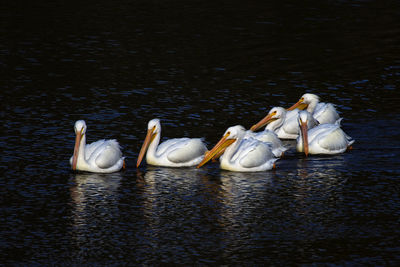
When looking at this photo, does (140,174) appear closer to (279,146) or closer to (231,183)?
(231,183)

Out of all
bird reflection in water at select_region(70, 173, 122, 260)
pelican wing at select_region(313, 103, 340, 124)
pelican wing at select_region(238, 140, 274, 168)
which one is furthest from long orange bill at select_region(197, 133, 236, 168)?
pelican wing at select_region(313, 103, 340, 124)

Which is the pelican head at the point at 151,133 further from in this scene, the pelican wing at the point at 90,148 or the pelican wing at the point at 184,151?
the pelican wing at the point at 90,148

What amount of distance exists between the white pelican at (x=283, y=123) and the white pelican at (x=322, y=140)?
0.90 m

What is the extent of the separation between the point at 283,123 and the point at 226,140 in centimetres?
239

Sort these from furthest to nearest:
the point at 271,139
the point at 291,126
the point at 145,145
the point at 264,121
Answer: the point at 291,126, the point at 264,121, the point at 271,139, the point at 145,145

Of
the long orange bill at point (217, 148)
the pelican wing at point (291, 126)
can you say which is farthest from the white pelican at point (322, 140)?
the long orange bill at point (217, 148)

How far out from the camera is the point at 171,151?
13578mm

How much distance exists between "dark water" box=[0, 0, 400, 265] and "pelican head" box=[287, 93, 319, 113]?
67 centimetres

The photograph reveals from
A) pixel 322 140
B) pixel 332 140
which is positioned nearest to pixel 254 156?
pixel 322 140

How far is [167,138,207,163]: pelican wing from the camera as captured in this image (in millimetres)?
13570

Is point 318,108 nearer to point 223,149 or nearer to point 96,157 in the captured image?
point 223,149

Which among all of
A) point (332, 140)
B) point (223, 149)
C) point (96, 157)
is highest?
point (332, 140)

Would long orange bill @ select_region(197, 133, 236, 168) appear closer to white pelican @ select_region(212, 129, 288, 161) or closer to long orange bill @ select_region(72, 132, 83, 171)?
white pelican @ select_region(212, 129, 288, 161)

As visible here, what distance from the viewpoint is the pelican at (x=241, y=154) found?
44.0 ft
